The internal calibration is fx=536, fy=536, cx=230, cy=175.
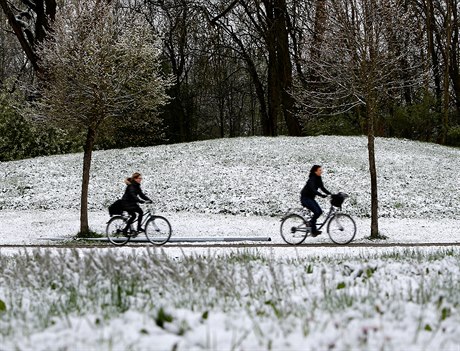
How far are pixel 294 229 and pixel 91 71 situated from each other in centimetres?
780

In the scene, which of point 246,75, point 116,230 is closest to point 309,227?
point 116,230

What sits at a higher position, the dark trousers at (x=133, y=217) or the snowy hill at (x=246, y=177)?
the snowy hill at (x=246, y=177)

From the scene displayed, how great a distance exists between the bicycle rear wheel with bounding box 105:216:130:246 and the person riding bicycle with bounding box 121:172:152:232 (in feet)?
0.68

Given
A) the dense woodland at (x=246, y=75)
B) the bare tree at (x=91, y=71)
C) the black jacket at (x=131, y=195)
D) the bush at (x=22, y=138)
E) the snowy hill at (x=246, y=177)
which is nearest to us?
the black jacket at (x=131, y=195)

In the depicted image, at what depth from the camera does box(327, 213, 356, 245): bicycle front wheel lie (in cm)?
1504

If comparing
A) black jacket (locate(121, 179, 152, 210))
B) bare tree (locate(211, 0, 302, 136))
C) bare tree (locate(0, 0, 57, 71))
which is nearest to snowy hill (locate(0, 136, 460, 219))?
bare tree (locate(211, 0, 302, 136))

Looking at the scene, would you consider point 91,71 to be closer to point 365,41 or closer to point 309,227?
point 309,227

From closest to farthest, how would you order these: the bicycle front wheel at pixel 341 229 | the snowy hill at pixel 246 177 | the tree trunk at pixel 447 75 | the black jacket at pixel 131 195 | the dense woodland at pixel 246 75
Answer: the black jacket at pixel 131 195 → the bicycle front wheel at pixel 341 229 → the snowy hill at pixel 246 177 → the dense woodland at pixel 246 75 → the tree trunk at pixel 447 75

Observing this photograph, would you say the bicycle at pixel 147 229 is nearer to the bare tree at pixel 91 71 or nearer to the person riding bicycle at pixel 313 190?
the bare tree at pixel 91 71

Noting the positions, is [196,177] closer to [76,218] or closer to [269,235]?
[76,218]

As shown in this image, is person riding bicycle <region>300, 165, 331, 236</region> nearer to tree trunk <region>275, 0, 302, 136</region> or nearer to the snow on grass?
the snow on grass

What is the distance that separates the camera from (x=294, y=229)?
49.1ft

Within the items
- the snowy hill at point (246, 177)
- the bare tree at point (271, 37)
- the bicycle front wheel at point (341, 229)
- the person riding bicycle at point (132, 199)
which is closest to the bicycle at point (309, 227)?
the bicycle front wheel at point (341, 229)

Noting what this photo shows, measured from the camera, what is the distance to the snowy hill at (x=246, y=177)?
2180 centimetres
